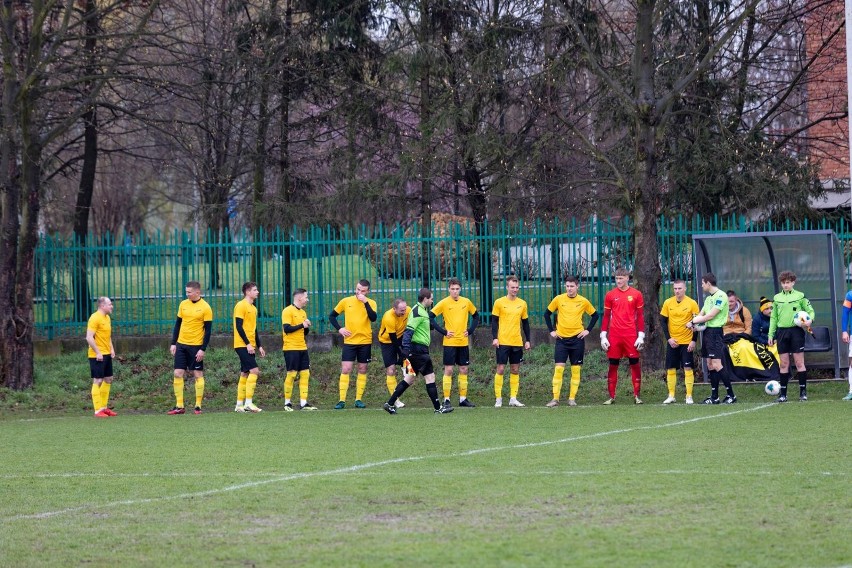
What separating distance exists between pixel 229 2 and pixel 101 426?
1187cm

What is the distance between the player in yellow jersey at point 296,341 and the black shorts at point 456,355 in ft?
7.37

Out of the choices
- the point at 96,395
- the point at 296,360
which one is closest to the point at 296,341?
the point at 296,360

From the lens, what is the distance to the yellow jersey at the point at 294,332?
60.8 ft

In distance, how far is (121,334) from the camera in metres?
23.9

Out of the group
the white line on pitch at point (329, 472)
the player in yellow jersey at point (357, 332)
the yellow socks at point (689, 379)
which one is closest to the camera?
the white line on pitch at point (329, 472)

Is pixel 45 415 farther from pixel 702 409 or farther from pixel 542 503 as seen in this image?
pixel 542 503

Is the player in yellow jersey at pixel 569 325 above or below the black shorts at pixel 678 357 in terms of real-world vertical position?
above

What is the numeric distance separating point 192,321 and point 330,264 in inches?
198

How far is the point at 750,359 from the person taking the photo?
1883 cm

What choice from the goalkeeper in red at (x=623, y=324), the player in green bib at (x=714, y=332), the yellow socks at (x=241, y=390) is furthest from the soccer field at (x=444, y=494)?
the yellow socks at (x=241, y=390)

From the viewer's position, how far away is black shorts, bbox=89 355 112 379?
1802 cm

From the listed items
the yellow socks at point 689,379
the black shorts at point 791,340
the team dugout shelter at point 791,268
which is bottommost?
the yellow socks at point 689,379

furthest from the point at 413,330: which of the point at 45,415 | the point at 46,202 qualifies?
the point at 46,202

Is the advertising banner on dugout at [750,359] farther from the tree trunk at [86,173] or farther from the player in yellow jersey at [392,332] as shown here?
the tree trunk at [86,173]
